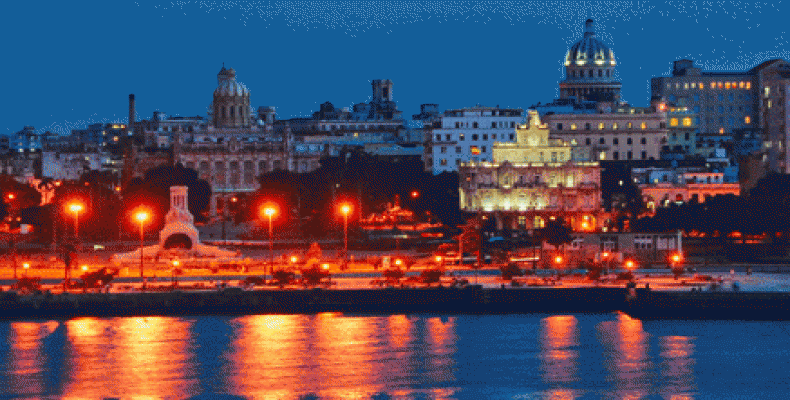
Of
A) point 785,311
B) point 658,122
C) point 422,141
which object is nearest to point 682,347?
point 785,311

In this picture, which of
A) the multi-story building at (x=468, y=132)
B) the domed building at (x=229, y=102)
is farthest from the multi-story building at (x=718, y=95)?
the domed building at (x=229, y=102)

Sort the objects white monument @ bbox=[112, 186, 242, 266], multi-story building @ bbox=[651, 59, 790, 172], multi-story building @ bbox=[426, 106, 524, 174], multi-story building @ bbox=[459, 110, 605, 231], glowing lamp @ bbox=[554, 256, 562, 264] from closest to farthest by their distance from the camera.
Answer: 1. glowing lamp @ bbox=[554, 256, 562, 264]
2. white monument @ bbox=[112, 186, 242, 266]
3. multi-story building @ bbox=[459, 110, 605, 231]
4. multi-story building @ bbox=[426, 106, 524, 174]
5. multi-story building @ bbox=[651, 59, 790, 172]

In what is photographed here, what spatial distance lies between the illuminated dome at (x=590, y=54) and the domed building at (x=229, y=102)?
97.6 ft

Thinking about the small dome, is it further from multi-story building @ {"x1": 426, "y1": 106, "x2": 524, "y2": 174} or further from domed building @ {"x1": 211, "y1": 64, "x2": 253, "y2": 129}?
multi-story building @ {"x1": 426, "y1": 106, "x2": 524, "y2": 174}

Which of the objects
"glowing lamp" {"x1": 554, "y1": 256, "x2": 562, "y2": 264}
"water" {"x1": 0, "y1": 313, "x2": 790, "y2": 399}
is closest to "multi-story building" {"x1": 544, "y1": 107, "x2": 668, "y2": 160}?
"glowing lamp" {"x1": 554, "y1": 256, "x2": 562, "y2": 264}

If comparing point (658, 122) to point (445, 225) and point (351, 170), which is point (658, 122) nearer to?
point (351, 170)

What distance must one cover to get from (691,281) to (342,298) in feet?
43.0

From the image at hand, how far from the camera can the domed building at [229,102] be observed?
520 ft

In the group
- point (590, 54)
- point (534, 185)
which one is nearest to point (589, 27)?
point (590, 54)

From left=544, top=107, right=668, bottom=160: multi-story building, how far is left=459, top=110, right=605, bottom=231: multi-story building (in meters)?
32.1

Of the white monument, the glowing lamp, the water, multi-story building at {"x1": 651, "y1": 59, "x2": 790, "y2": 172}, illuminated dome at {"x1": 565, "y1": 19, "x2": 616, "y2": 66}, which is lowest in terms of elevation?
the water

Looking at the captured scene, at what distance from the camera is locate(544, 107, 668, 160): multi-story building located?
138 meters

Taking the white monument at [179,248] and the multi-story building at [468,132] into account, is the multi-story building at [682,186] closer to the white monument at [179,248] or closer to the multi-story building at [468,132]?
the multi-story building at [468,132]

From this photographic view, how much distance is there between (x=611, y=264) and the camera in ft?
240
